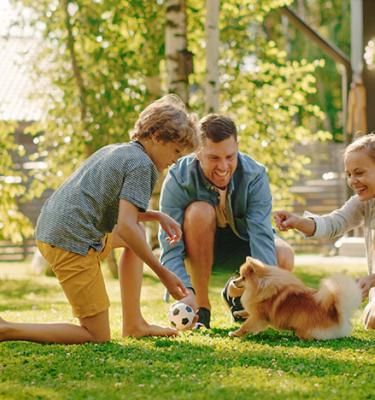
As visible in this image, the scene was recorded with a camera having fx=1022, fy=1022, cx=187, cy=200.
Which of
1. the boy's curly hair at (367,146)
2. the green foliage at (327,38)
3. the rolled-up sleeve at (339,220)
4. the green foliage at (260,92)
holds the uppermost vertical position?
the green foliage at (327,38)

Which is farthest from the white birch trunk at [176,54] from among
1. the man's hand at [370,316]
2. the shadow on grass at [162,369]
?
the shadow on grass at [162,369]

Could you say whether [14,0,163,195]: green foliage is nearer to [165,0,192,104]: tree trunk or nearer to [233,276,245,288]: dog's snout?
[165,0,192,104]: tree trunk

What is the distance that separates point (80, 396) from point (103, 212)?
1.50 m

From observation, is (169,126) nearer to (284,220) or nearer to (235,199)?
(284,220)

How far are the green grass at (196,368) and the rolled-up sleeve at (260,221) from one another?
18.1 inches

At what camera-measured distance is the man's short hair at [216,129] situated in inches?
211

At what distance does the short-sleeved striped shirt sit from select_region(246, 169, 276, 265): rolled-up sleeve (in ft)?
3.04

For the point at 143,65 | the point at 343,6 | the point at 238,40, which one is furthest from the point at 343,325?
the point at 343,6

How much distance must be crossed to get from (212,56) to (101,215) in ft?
20.7

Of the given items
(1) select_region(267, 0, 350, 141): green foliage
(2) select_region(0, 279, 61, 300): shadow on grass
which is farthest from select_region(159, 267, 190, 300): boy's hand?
(1) select_region(267, 0, 350, 141): green foliage

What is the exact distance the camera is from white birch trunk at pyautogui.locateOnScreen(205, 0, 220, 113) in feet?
35.7

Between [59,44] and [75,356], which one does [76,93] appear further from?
[75,356]

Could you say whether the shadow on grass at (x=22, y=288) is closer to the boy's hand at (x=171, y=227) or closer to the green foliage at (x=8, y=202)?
the green foliage at (x=8, y=202)

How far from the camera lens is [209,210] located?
566cm
